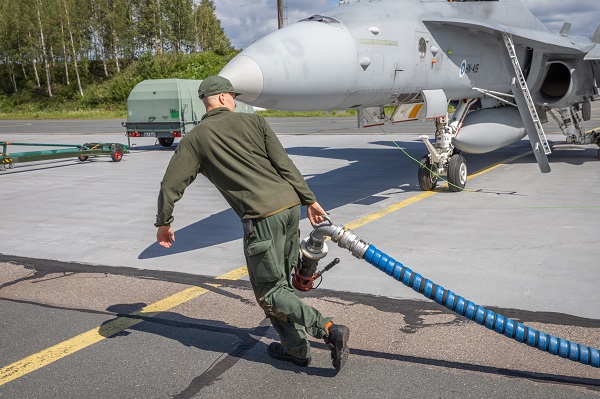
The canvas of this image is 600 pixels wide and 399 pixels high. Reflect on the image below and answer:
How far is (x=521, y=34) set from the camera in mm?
10094

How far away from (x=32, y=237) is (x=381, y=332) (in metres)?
5.27

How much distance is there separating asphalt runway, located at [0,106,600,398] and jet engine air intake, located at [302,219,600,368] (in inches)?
9.4

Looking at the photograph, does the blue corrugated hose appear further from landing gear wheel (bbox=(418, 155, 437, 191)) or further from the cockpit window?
landing gear wheel (bbox=(418, 155, 437, 191))

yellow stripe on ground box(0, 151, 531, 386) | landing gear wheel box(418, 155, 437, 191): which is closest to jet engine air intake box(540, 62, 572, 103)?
landing gear wheel box(418, 155, 437, 191)

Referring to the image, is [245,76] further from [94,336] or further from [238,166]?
[94,336]

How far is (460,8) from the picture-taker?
392 inches

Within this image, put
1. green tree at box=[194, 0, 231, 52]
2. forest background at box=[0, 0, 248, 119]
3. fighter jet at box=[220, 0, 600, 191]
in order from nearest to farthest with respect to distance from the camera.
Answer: fighter jet at box=[220, 0, 600, 191], forest background at box=[0, 0, 248, 119], green tree at box=[194, 0, 231, 52]

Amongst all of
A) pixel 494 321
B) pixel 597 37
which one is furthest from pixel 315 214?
pixel 597 37

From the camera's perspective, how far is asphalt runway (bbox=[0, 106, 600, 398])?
152 inches

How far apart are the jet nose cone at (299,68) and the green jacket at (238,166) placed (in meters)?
2.08

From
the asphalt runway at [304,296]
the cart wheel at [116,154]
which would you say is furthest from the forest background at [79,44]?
the asphalt runway at [304,296]

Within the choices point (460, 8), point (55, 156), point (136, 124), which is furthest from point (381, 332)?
point (136, 124)

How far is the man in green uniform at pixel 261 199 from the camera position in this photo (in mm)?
3867

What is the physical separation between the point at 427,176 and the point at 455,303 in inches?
267
